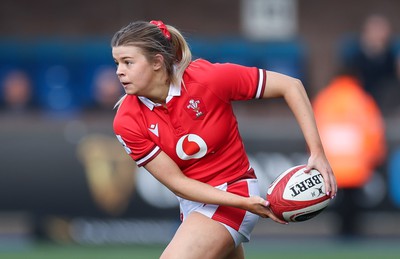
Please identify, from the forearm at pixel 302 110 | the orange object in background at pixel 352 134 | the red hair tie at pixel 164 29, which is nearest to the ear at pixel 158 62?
the red hair tie at pixel 164 29

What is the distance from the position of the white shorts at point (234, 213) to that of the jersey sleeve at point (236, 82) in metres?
0.50

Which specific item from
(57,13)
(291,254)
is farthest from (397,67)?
(57,13)

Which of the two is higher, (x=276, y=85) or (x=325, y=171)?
(x=276, y=85)

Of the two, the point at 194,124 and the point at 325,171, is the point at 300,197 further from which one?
the point at 194,124

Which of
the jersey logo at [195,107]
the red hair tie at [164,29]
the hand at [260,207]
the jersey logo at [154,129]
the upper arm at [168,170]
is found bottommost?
the hand at [260,207]

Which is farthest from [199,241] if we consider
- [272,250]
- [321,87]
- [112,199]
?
[321,87]

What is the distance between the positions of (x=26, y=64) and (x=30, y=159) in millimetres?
5953

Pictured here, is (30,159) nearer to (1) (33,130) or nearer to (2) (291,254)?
A: (1) (33,130)

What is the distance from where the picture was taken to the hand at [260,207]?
604 cm

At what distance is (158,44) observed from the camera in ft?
20.3

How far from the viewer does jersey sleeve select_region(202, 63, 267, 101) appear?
20.6 feet

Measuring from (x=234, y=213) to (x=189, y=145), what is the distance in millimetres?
460

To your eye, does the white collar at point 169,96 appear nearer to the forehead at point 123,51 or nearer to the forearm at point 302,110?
the forehead at point 123,51

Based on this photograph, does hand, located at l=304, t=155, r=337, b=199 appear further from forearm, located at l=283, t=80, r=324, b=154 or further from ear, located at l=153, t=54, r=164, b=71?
ear, located at l=153, t=54, r=164, b=71
